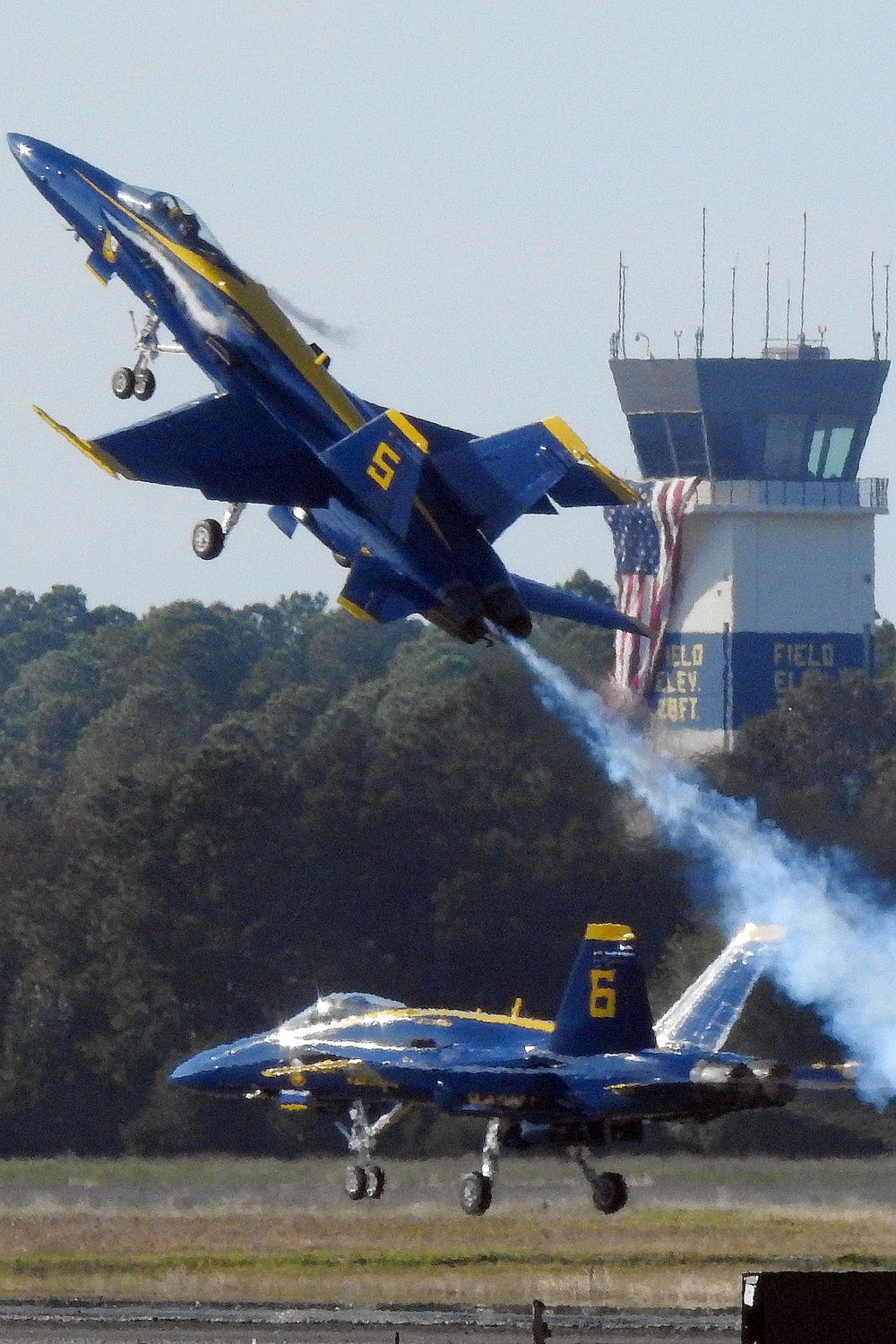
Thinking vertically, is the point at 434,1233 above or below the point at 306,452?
below

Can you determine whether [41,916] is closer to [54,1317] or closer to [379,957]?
[379,957]

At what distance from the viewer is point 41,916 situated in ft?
232

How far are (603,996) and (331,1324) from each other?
7687mm

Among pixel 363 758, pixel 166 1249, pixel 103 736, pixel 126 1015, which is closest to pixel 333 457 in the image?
pixel 166 1249

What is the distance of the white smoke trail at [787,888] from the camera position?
54750 mm

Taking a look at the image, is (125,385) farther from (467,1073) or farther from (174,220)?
(467,1073)

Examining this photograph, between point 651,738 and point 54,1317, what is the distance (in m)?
43.7

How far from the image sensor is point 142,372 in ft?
138

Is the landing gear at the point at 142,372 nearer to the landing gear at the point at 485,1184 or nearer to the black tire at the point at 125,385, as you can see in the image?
the black tire at the point at 125,385

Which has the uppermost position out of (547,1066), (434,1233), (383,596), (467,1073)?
(383,596)

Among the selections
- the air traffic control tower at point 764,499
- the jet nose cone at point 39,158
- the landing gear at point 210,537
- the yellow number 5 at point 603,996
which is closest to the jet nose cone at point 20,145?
the jet nose cone at point 39,158

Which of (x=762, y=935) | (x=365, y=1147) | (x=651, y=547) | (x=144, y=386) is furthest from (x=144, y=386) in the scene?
(x=651, y=547)

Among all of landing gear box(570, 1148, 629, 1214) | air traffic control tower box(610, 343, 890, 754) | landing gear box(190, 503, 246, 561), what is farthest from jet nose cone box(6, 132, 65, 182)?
air traffic control tower box(610, 343, 890, 754)

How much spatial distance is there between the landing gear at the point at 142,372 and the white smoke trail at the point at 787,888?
16473 mm
